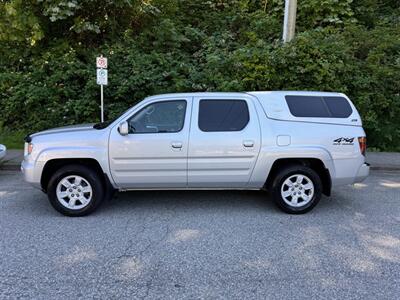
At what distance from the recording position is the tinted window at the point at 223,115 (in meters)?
5.82

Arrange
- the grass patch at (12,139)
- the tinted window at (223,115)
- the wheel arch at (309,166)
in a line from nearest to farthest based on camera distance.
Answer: the tinted window at (223,115)
the wheel arch at (309,166)
the grass patch at (12,139)

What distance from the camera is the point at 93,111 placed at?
36.9 ft

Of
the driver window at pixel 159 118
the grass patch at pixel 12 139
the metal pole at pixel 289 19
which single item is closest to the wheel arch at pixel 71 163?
the driver window at pixel 159 118

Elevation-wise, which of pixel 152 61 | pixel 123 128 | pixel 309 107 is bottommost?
pixel 123 128

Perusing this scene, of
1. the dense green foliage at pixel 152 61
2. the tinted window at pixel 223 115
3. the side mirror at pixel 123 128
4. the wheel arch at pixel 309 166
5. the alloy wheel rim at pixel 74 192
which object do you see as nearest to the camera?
the side mirror at pixel 123 128

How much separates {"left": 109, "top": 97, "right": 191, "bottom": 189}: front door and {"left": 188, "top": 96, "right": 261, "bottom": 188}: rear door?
0.46 ft

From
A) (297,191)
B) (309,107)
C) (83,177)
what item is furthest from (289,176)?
(83,177)

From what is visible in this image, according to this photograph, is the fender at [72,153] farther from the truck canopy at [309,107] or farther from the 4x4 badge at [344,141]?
the 4x4 badge at [344,141]

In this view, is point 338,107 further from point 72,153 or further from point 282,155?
point 72,153

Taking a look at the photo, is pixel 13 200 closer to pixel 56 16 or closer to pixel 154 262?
pixel 154 262

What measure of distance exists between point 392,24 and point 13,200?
14.0 metres

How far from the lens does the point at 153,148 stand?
5.68 m

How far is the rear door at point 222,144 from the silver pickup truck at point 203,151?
0.05ft

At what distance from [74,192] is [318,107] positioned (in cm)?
369
